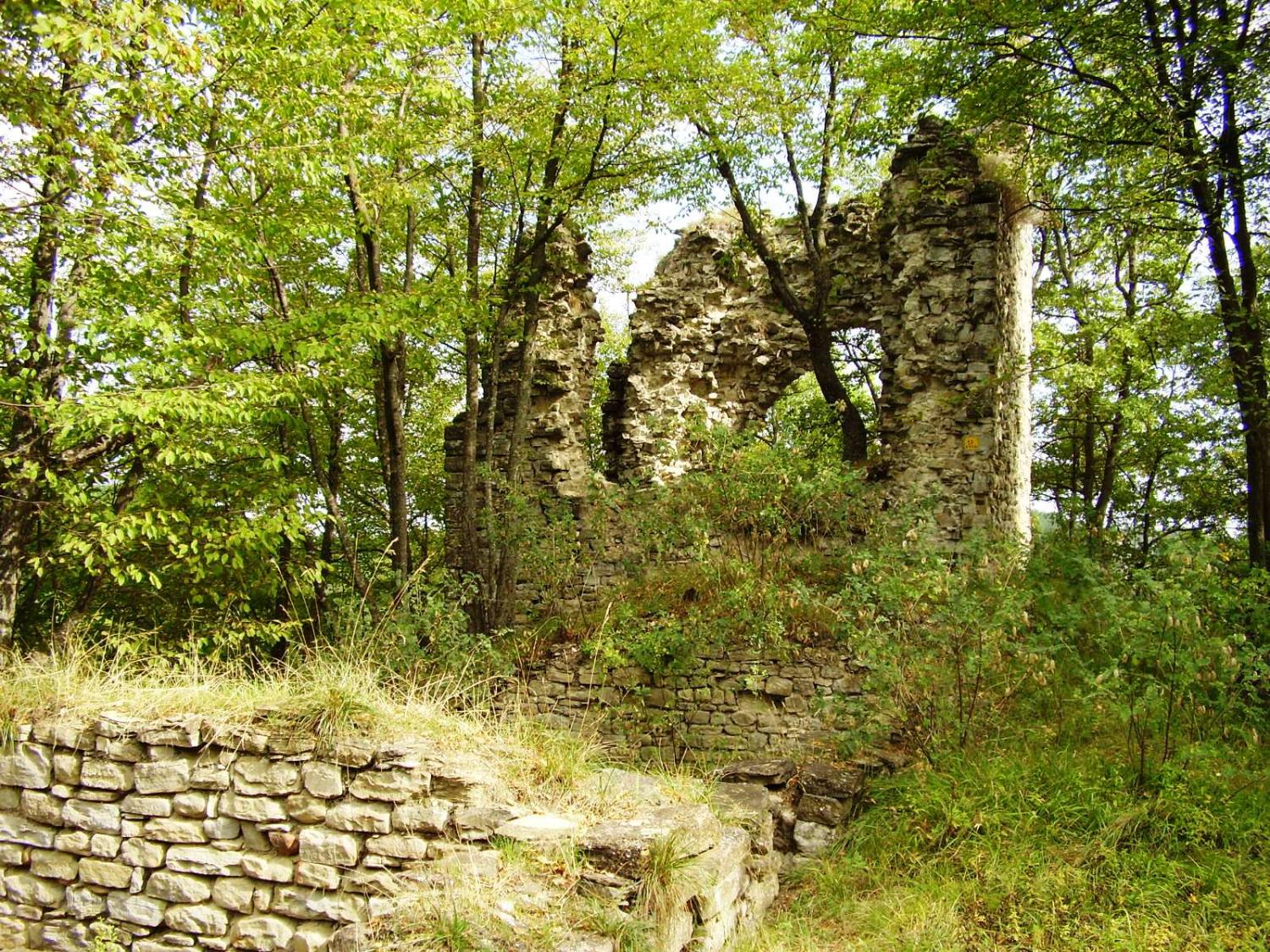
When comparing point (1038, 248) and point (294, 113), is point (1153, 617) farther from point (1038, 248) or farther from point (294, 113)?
point (1038, 248)

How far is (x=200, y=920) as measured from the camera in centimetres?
388

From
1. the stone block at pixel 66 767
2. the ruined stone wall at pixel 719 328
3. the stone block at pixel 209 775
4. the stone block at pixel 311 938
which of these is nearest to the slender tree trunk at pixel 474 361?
the ruined stone wall at pixel 719 328

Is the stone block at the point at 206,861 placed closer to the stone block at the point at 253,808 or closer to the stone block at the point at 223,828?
the stone block at the point at 223,828

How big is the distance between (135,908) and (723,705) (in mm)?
4413

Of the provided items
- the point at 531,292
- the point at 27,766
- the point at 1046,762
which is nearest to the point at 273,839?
the point at 27,766

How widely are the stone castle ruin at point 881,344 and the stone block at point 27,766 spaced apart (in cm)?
573

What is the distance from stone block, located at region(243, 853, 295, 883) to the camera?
3738mm

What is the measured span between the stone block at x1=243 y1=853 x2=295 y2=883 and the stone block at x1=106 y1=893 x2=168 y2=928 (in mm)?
611

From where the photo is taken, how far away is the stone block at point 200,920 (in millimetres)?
3848

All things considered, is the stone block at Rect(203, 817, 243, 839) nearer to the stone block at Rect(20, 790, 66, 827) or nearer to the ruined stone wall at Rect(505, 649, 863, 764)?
the stone block at Rect(20, 790, 66, 827)

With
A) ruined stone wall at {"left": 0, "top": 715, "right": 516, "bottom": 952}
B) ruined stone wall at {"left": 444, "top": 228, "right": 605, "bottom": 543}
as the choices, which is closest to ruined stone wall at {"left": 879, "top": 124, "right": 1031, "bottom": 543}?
ruined stone wall at {"left": 444, "top": 228, "right": 605, "bottom": 543}

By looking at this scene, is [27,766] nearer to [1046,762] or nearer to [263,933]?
[263,933]

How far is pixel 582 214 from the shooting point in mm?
10703

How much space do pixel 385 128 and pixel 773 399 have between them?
713 cm
